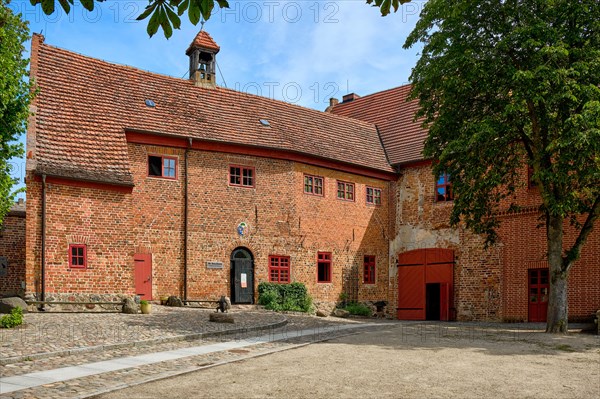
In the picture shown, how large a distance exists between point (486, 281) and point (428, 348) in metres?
12.0

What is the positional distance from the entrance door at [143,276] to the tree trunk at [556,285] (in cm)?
1332

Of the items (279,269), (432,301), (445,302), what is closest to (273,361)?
(279,269)

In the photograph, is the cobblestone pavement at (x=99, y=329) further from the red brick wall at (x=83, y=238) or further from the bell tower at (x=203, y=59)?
the bell tower at (x=203, y=59)

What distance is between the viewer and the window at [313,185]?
25.4 meters

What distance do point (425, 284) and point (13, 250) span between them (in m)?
17.4

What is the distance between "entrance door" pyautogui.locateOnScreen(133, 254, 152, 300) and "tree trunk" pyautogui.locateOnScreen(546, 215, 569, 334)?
13316mm

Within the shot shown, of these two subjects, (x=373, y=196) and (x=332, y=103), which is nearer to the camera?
(x=373, y=196)

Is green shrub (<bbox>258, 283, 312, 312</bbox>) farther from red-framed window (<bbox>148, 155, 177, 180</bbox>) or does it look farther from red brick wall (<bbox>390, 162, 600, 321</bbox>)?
red-framed window (<bbox>148, 155, 177, 180</bbox>)

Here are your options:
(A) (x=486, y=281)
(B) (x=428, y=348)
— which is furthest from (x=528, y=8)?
(A) (x=486, y=281)

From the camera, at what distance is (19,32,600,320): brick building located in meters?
19.4

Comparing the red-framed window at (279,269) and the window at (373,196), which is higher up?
the window at (373,196)

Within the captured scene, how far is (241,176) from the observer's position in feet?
78.0

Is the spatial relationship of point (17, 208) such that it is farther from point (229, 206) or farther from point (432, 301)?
point (432, 301)

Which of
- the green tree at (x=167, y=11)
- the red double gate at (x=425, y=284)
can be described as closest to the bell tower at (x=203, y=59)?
the red double gate at (x=425, y=284)
